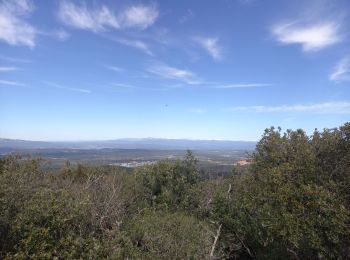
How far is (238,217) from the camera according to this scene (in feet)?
72.5

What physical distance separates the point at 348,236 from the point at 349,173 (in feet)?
8.94

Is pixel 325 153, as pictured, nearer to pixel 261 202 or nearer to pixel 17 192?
pixel 261 202

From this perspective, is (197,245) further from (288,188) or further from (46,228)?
(46,228)

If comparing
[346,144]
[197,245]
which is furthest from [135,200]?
[346,144]

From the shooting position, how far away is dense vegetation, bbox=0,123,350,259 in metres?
13.3

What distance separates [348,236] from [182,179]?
63.4 feet

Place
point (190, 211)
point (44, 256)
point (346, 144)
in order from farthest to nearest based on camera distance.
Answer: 1. point (190, 211)
2. point (346, 144)
3. point (44, 256)

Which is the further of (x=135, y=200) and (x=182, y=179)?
(x=182, y=179)

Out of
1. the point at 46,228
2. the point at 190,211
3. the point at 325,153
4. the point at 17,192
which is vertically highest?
the point at 325,153

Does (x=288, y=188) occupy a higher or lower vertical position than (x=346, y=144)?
lower

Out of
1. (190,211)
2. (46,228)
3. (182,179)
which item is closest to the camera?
(46,228)

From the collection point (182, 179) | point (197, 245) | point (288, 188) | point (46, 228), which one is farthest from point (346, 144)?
point (182, 179)

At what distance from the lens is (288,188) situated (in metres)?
15.4

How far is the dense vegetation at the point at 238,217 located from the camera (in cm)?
1334
